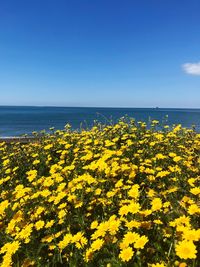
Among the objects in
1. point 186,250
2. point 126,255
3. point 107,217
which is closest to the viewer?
point 186,250

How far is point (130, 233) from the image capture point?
120 inches

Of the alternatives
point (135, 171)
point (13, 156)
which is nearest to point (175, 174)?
point (135, 171)

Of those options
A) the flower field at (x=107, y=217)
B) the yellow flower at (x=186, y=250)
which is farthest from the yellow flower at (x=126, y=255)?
the yellow flower at (x=186, y=250)

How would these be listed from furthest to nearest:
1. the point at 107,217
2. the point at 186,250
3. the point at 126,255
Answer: the point at 107,217 < the point at 126,255 < the point at 186,250

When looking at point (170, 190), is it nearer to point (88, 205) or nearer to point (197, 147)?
point (88, 205)

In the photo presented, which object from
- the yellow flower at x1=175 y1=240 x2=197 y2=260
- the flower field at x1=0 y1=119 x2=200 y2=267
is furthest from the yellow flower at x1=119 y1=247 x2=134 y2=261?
Answer: the yellow flower at x1=175 y1=240 x2=197 y2=260

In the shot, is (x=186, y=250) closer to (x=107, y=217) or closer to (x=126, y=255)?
(x=126, y=255)

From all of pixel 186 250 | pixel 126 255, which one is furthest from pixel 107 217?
pixel 186 250

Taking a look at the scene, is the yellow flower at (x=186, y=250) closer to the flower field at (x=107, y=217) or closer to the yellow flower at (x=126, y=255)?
the flower field at (x=107, y=217)

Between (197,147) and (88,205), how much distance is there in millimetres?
3645

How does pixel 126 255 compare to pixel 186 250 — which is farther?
pixel 126 255

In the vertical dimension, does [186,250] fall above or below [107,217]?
above

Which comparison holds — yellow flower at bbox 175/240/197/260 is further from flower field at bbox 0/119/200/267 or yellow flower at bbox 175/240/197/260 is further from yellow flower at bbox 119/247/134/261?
yellow flower at bbox 119/247/134/261

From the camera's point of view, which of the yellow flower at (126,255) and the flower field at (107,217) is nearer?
the yellow flower at (126,255)
